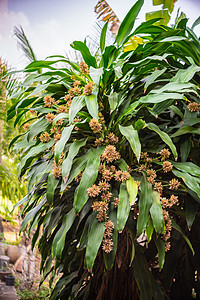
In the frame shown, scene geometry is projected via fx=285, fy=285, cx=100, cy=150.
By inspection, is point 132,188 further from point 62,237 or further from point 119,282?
point 119,282

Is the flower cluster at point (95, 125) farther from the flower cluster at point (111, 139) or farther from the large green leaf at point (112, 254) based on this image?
the large green leaf at point (112, 254)

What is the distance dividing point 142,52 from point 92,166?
353mm

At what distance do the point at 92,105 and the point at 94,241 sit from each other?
0.34 meters

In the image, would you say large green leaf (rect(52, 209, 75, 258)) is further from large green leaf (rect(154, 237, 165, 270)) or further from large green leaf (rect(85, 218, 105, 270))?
large green leaf (rect(154, 237, 165, 270))

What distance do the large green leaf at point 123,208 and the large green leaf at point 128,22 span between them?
1.46 feet

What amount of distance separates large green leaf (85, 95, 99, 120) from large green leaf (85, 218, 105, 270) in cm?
27

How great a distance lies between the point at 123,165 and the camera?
74 cm

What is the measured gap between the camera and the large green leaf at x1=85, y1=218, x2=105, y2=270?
2.17 feet

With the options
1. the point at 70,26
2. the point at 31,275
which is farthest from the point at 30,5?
the point at 31,275

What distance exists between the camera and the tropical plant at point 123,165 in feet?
2.27

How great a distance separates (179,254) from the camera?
0.86 meters

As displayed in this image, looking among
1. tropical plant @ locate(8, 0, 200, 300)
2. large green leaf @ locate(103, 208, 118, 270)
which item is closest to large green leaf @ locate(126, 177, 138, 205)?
tropical plant @ locate(8, 0, 200, 300)

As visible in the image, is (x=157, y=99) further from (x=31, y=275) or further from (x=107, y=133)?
(x=31, y=275)

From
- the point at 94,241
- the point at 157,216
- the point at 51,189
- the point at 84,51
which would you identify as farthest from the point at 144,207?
the point at 84,51
